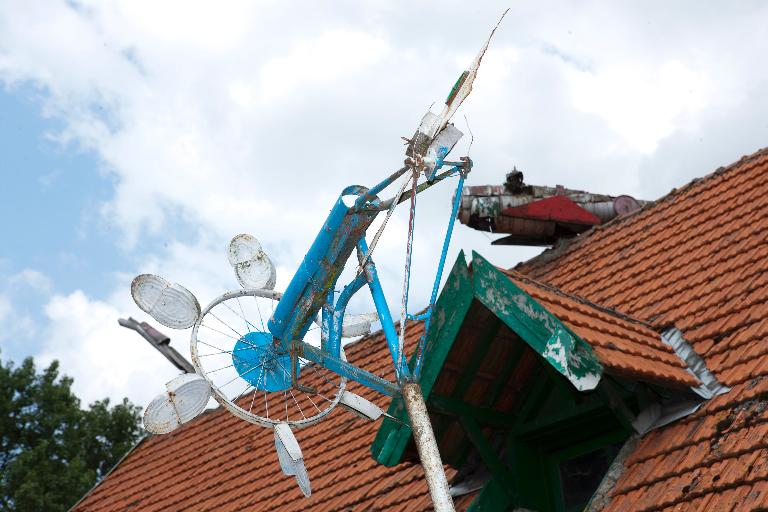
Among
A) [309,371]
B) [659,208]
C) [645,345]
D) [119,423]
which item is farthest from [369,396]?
[119,423]

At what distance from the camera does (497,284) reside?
16.2ft

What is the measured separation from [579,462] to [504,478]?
41 cm

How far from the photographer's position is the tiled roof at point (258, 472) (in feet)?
21.5

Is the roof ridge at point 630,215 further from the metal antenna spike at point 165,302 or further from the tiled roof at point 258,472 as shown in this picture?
the metal antenna spike at point 165,302

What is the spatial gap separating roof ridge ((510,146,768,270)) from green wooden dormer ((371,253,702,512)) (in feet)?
8.15

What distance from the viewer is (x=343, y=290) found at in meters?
5.45

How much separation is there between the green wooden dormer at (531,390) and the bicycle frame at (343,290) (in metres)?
0.23

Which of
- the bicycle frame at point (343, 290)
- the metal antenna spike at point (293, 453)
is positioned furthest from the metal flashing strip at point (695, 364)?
the metal antenna spike at point (293, 453)

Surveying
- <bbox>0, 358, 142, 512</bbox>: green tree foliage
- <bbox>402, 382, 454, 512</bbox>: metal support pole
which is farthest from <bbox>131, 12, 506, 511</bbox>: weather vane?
<bbox>0, 358, 142, 512</bbox>: green tree foliage

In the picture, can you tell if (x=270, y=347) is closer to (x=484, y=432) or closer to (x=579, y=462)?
(x=484, y=432)

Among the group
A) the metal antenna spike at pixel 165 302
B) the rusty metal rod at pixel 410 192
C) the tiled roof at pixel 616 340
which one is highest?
the metal antenna spike at pixel 165 302

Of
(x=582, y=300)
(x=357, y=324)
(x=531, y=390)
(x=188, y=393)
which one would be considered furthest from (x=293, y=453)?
(x=582, y=300)

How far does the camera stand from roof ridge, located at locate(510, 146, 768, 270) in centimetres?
770

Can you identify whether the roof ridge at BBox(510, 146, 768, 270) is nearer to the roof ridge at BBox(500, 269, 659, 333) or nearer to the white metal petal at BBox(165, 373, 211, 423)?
the roof ridge at BBox(500, 269, 659, 333)
